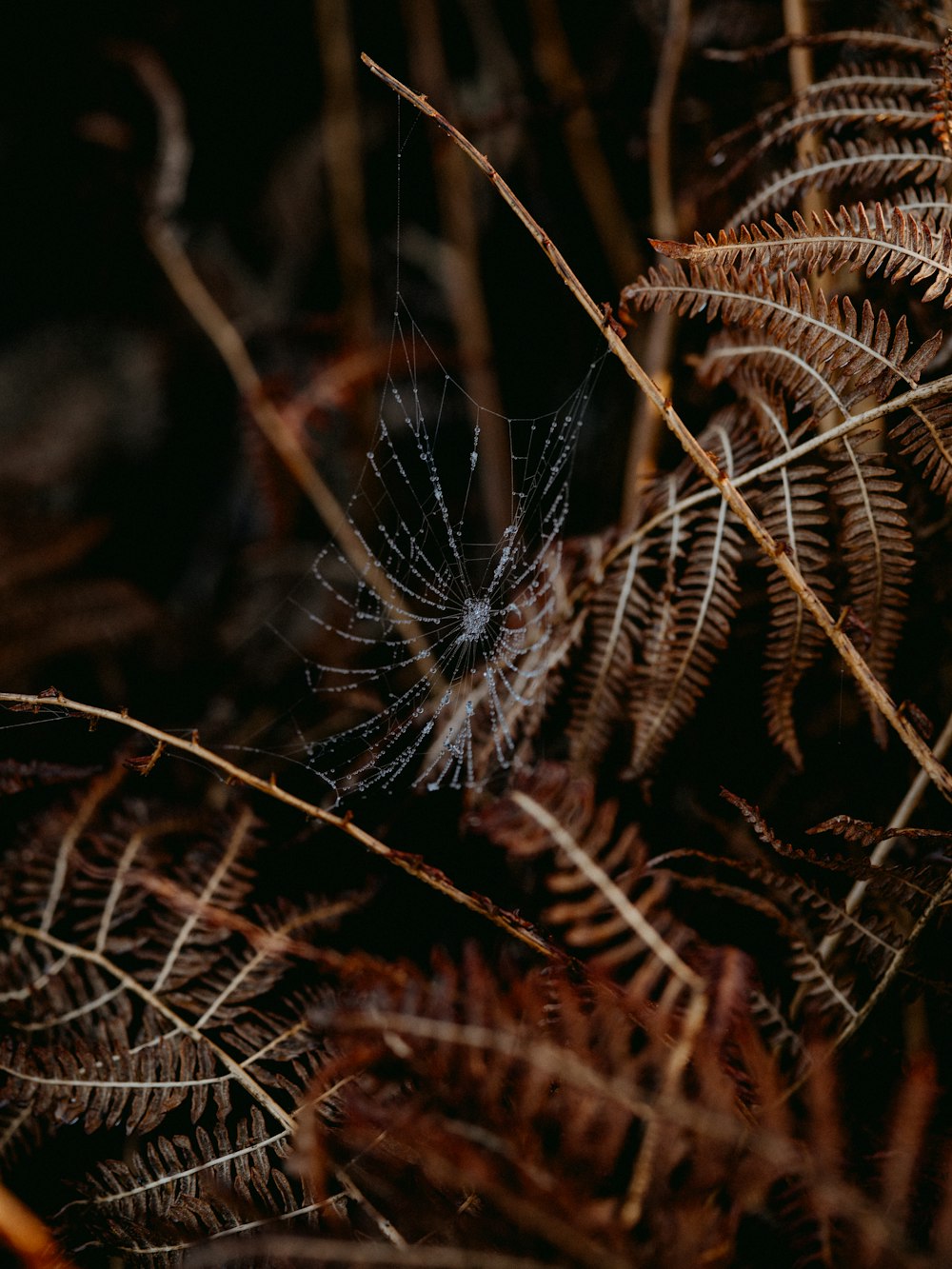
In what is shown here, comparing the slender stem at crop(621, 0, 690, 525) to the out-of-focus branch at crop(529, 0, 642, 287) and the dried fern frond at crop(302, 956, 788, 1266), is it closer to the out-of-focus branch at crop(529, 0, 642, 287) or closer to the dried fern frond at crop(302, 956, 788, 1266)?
the out-of-focus branch at crop(529, 0, 642, 287)

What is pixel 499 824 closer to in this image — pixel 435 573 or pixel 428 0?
pixel 435 573

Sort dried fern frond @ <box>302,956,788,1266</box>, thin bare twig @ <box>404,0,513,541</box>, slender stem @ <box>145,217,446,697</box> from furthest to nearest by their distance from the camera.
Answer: thin bare twig @ <box>404,0,513,541</box> < slender stem @ <box>145,217,446,697</box> < dried fern frond @ <box>302,956,788,1266</box>

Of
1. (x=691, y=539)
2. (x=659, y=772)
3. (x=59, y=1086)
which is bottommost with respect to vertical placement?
(x=59, y=1086)

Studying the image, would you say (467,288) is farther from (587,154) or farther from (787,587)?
(787,587)

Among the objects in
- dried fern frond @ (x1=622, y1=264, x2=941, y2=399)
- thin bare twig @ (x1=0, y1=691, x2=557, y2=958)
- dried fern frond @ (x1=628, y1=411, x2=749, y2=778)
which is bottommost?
thin bare twig @ (x1=0, y1=691, x2=557, y2=958)

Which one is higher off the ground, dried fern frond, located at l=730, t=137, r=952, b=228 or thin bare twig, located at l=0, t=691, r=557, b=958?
dried fern frond, located at l=730, t=137, r=952, b=228

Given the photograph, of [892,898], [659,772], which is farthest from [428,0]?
[892,898]

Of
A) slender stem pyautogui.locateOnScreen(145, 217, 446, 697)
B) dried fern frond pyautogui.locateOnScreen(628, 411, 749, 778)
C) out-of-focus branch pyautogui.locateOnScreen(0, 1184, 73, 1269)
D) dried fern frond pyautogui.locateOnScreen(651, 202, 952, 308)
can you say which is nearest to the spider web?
slender stem pyautogui.locateOnScreen(145, 217, 446, 697)
